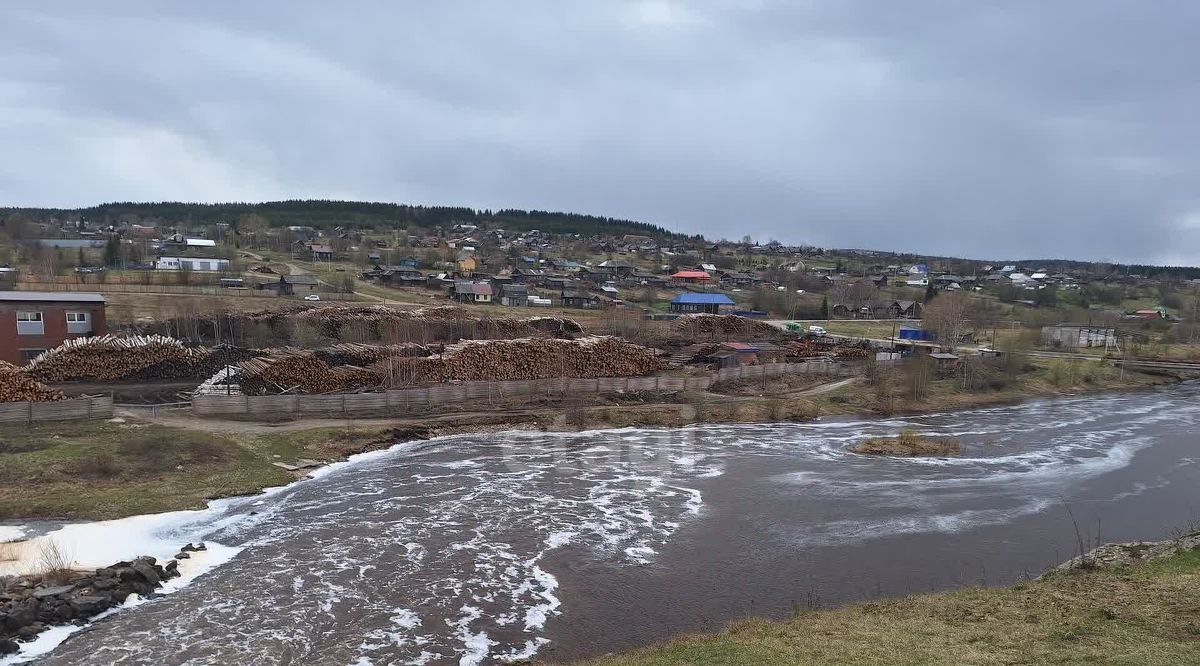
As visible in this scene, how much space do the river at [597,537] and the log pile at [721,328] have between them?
105 ft

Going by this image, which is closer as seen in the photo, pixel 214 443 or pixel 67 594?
pixel 67 594

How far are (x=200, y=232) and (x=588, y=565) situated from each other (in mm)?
156348

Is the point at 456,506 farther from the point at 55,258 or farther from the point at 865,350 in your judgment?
the point at 55,258

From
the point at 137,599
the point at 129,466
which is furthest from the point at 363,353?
the point at 137,599

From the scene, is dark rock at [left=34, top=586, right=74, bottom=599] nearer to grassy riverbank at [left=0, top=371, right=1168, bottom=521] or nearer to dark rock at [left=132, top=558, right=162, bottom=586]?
dark rock at [left=132, top=558, right=162, bottom=586]

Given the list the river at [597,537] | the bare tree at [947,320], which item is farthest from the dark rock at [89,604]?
the bare tree at [947,320]

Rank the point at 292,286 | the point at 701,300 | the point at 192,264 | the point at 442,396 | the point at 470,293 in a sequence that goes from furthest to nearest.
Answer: the point at 192,264 → the point at 701,300 → the point at 470,293 → the point at 292,286 → the point at 442,396

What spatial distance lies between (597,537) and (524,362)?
70.2 ft

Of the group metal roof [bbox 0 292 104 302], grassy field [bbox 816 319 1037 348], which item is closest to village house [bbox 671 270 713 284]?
grassy field [bbox 816 319 1037 348]

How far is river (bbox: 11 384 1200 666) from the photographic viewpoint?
14180 mm

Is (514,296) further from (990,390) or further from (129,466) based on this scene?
(129,466)

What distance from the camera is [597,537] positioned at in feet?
65.4

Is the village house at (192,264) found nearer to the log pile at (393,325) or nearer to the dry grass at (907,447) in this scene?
the log pile at (393,325)

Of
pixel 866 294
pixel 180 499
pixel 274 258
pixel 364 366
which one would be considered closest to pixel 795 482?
pixel 180 499
